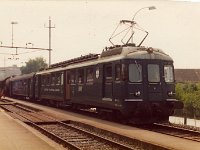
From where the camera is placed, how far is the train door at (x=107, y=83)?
1716 centimetres

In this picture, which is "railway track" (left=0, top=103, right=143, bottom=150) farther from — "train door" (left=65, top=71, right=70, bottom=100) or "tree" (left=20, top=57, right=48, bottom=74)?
"tree" (left=20, top=57, right=48, bottom=74)

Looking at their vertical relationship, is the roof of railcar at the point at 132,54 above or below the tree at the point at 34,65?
below

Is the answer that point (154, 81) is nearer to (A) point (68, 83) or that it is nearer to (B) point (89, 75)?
(B) point (89, 75)

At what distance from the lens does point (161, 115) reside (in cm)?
1689

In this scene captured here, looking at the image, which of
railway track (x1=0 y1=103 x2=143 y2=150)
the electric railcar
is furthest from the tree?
railway track (x1=0 y1=103 x2=143 y2=150)

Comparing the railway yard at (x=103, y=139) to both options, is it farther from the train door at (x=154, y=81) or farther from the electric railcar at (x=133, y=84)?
the train door at (x=154, y=81)

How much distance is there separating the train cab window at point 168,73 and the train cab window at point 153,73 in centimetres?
40

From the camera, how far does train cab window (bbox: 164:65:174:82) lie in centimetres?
1715

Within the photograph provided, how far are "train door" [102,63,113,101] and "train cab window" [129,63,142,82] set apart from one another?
119 centimetres

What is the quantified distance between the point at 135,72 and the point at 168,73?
1.75m

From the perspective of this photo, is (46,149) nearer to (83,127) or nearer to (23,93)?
(83,127)

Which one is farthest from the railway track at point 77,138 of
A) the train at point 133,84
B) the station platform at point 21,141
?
the train at point 133,84

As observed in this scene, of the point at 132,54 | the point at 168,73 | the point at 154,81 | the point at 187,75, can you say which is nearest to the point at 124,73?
the point at 132,54

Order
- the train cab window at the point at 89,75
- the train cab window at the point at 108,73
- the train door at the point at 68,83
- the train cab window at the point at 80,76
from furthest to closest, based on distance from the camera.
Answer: the train door at the point at 68,83 → the train cab window at the point at 80,76 → the train cab window at the point at 89,75 → the train cab window at the point at 108,73
